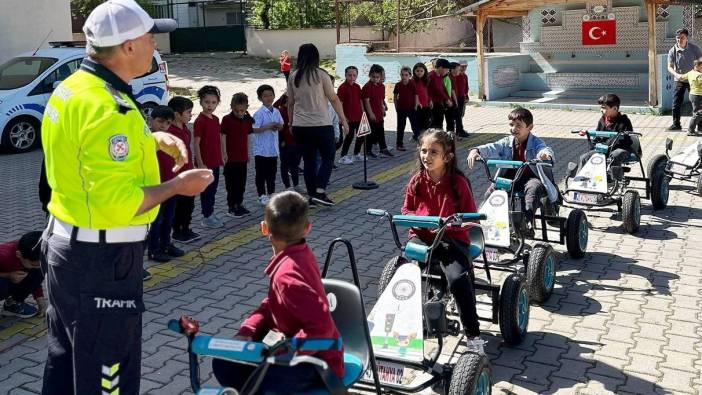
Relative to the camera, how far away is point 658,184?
8.46 meters

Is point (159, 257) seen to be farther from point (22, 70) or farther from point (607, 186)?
point (22, 70)

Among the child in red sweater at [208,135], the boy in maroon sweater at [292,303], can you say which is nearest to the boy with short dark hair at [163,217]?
the child in red sweater at [208,135]

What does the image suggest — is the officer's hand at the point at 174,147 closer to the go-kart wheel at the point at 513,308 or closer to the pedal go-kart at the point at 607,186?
the go-kart wheel at the point at 513,308

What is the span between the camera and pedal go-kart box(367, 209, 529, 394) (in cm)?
383

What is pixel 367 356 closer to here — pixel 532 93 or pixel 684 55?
pixel 684 55

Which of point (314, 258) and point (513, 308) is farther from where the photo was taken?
point (513, 308)

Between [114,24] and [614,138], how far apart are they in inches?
265

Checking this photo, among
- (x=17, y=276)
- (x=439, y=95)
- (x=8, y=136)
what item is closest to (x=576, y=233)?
(x=17, y=276)

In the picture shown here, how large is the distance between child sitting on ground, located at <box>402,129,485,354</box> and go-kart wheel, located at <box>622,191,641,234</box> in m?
3.20

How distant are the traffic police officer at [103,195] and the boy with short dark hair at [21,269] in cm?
263

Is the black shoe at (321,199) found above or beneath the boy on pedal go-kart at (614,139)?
beneath

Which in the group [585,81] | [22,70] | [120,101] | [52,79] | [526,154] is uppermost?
[22,70]

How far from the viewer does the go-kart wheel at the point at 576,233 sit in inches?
259

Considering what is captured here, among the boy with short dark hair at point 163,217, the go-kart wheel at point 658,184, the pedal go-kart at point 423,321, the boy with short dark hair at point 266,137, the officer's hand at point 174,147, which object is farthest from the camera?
the boy with short dark hair at point 266,137
